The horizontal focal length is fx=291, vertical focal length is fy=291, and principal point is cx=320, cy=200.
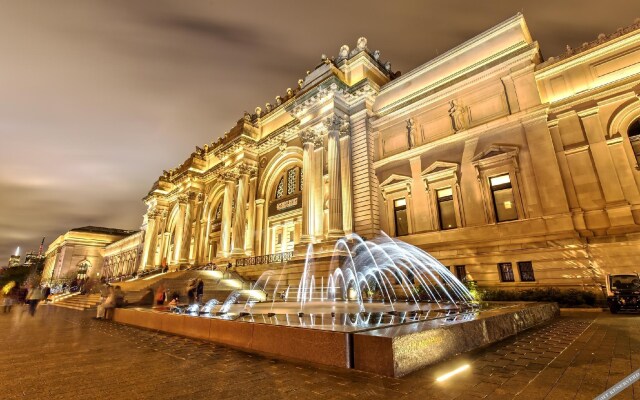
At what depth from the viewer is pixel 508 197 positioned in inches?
628

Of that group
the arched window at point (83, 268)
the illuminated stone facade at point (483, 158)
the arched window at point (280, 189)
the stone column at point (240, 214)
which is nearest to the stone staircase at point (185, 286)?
the illuminated stone facade at point (483, 158)

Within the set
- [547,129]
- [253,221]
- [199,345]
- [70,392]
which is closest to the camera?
[70,392]

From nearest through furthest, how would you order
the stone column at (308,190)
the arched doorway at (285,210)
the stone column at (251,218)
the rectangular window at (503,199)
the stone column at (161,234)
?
the rectangular window at (503,199), the stone column at (308,190), the arched doorway at (285,210), the stone column at (251,218), the stone column at (161,234)

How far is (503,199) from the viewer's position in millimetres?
16094

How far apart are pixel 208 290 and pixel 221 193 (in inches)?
791

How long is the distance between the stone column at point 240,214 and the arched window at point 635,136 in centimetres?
2770

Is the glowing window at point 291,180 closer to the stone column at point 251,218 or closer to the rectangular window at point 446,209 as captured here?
the stone column at point 251,218

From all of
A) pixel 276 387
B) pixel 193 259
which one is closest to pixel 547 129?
pixel 276 387

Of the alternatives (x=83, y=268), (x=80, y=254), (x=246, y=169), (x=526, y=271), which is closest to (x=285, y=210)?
(x=246, y=169)

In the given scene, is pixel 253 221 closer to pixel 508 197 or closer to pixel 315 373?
pixel 508 197

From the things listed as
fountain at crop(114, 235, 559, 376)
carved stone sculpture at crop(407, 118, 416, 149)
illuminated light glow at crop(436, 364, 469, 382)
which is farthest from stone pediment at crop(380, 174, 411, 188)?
illuminated light glow at crop(436, 364, 469, 382)

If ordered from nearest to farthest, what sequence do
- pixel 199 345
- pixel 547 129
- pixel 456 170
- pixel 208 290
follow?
pixel 199 345
pixel 547 129
pixel 456 170
pixel 208 290

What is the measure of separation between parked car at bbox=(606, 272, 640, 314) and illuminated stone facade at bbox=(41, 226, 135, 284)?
296ft

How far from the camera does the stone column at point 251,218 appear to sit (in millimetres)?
29466
